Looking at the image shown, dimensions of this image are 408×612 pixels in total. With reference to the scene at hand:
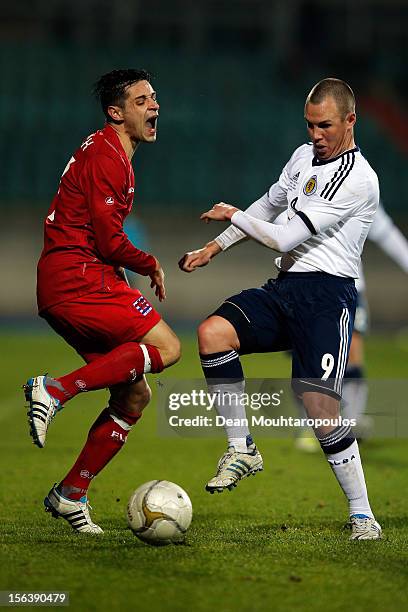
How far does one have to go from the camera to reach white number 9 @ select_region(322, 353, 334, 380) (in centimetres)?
575

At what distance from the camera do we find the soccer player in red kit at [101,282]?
5.62 meters

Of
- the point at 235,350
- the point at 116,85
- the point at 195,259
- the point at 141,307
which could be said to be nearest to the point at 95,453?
the point at 141,307

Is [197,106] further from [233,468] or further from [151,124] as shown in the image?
[233,468]

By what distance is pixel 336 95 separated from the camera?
570 cm

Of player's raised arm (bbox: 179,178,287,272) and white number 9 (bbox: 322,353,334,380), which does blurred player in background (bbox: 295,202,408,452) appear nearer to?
player's raised arm (bbox: 179,178,287,272)

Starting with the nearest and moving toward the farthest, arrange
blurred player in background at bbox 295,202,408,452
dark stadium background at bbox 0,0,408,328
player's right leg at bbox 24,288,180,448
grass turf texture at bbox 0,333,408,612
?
grass turf texture at bbox 0,333,408,612, player's right leg at bbox 24,288,180,448, blurred player in background at bbox 295,202,408,452, dark stadium background at bbox 0,0,408,328

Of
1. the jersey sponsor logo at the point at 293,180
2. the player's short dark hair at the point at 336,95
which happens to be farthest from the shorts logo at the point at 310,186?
the player's short dark hair at the point at 336,95

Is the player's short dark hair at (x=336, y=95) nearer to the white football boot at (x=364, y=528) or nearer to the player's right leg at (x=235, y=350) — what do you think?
the player's right leg at (x=235, y=350)

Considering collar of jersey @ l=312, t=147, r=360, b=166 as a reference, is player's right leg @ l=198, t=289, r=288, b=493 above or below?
below

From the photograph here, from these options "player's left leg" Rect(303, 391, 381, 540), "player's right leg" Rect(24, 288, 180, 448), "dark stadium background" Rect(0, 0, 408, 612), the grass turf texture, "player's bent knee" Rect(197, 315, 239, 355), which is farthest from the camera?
"player's bent knee" Rect(197, 315, 239, 355)

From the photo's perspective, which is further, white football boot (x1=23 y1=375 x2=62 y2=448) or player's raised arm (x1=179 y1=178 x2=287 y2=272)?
player's raised arm (x1=179 y1=178 x2=287 y2=272)

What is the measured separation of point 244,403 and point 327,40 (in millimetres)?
22647

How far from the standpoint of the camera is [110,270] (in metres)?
5.86

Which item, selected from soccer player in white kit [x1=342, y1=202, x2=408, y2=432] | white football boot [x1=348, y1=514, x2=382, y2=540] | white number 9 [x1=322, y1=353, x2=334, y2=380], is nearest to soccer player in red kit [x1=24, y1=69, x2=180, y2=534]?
white number 9 [x1=322, y1=353, x2=334, y2=380]
